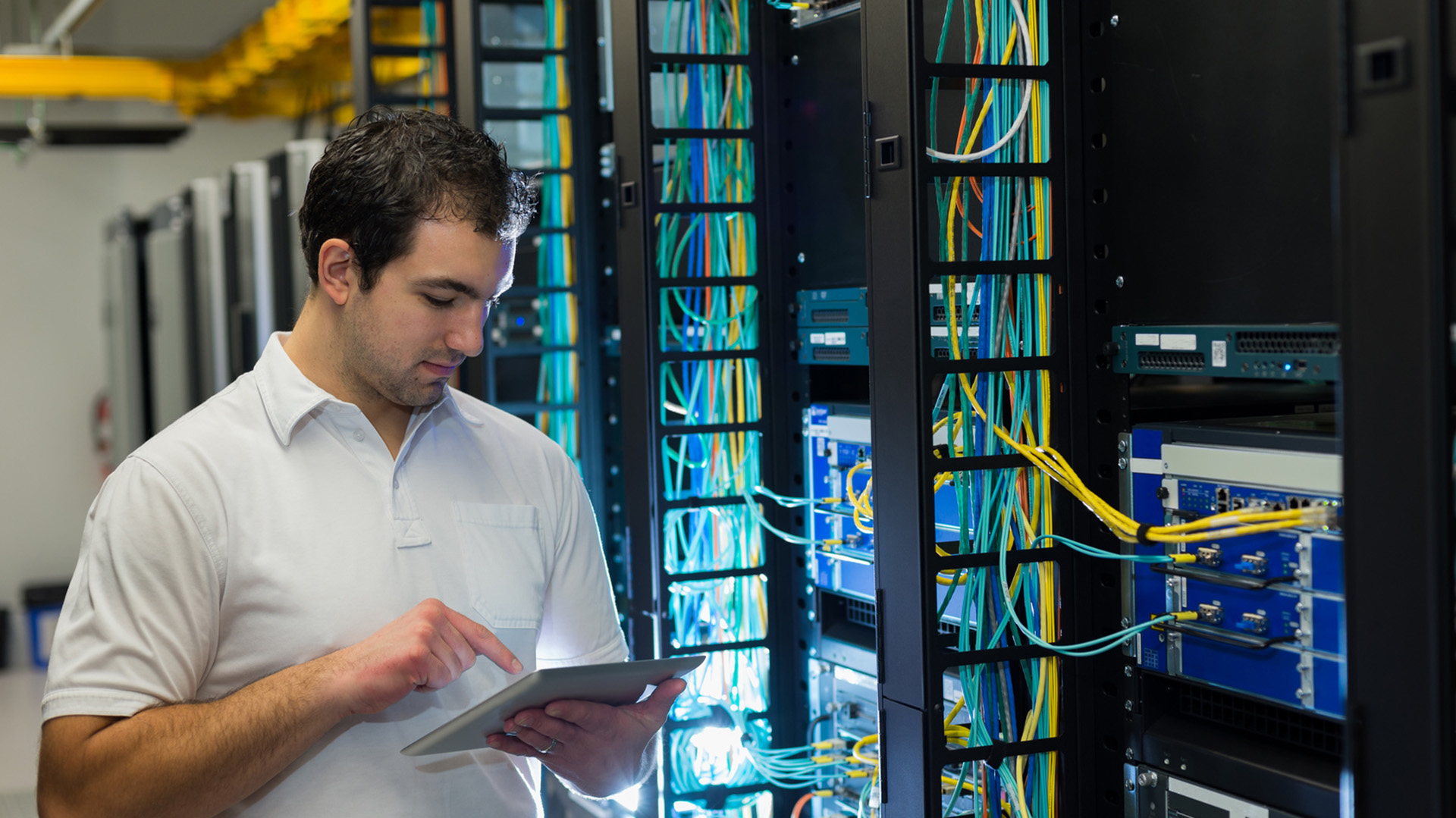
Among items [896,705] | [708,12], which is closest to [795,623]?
[896,705]

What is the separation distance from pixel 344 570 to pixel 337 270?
279mm

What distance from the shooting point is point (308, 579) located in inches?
42.3

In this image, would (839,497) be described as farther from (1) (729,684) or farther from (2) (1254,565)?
(2) (1254,565)

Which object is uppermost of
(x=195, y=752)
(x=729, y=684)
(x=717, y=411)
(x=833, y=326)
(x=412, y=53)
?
(x=412, y=53)

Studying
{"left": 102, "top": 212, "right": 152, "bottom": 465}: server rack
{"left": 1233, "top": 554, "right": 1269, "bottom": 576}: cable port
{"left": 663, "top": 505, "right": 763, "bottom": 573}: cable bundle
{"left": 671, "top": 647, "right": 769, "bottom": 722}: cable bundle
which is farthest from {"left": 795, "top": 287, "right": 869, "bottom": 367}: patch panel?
{"left": 102, "top": 212, "right": 152, "bottom": 465}: server rack

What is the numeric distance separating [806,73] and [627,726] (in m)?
1.11

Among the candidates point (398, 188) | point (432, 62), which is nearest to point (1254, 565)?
point (398, 188)

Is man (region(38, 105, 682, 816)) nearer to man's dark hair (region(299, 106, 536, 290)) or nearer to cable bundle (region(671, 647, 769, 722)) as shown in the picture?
man's dark hair (region(299, 106, 536, 290))

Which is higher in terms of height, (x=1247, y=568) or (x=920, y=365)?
(x=920, y=365)

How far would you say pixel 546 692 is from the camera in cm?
100

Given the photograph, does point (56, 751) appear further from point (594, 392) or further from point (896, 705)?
point (594, 392)

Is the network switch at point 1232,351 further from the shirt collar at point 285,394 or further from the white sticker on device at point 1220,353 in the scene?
the shirt collar at point 285,394

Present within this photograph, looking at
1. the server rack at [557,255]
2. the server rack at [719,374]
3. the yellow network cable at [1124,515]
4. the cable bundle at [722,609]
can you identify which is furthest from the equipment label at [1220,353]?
the server rack at [557,255]

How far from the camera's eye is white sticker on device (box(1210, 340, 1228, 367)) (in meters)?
1.18
